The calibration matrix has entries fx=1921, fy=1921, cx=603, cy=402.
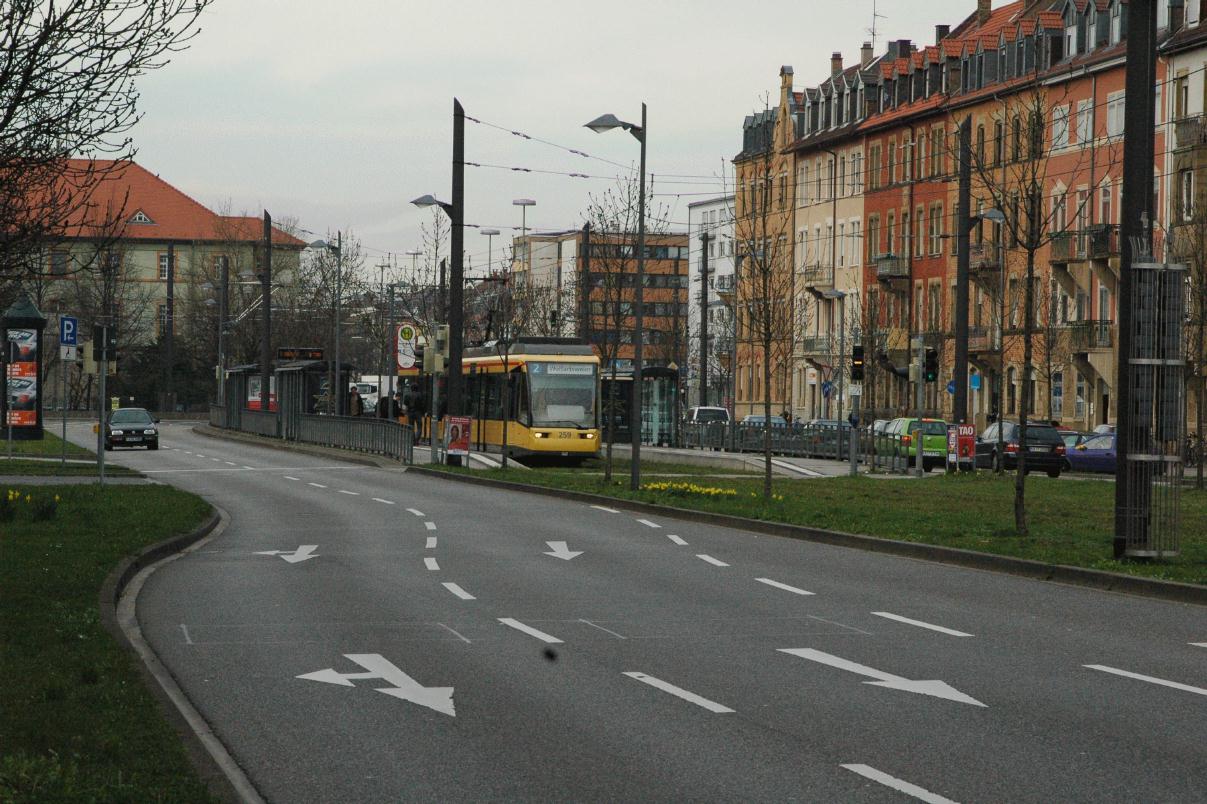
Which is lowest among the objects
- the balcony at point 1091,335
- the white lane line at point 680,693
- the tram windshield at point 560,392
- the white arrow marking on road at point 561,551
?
the white arrow marking on road at point 561,551

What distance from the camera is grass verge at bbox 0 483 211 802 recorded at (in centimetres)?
775

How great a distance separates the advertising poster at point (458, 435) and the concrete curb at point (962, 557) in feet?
40.6

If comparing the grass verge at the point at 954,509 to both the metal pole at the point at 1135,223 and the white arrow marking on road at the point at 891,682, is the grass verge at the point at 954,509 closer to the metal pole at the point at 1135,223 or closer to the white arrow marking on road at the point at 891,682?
the metal pole at the point at 1135,223

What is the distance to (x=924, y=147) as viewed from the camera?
84.9m

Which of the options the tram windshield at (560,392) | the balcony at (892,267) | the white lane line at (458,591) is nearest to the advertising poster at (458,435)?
the tram windshield at (560,392)

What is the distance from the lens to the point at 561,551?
22469 millimetres

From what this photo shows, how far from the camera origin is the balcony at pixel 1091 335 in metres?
66.9

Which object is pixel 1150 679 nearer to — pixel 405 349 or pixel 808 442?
pixel 405 349

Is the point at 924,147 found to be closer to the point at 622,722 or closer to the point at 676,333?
the point at 676,333

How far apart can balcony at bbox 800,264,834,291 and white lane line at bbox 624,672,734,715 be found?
83981 millimetres

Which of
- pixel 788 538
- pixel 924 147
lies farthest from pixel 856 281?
pixel 788 538

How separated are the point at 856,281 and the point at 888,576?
240 ft

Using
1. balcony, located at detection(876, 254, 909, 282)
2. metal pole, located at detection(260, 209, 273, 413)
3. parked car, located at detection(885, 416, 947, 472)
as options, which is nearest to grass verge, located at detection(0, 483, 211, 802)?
parked car, located at detection(885, 416, 947, 472)

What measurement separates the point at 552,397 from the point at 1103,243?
83.5 feet
